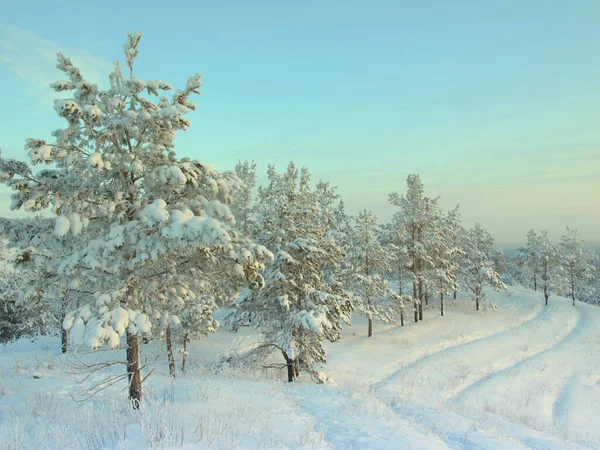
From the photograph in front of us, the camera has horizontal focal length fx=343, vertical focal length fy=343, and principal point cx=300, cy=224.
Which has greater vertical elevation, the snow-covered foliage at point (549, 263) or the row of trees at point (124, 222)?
the row of trees at point (124, 222)

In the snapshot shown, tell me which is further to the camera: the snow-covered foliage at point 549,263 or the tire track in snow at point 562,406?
the snow-covered foliage at point 549,263

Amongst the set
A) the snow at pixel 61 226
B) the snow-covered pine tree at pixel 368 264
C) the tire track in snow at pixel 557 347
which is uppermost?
the snow at pixel 61 226

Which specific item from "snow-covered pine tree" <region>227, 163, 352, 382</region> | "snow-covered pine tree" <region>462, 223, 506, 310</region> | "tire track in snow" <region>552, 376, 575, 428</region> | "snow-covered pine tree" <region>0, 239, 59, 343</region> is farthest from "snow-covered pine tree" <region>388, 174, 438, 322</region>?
"snow-covered pine tree" <region>0, 239, 59, 343</region>

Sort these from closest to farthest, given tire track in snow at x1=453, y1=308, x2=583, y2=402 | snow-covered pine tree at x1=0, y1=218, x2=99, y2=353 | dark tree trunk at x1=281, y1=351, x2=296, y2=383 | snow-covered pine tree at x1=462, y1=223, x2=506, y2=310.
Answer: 1. snow-covered pine tree at x1=0, y1=218, x2=99, y2=353
2. dark tree trunk at x1=281, y1=351, x2=296, y2=383
3. tire track in snow at x1=453, y1=308, x2=583, y2=402
4. snow-covered pine tree at x1=462, y1=223, x2=506, y2=310

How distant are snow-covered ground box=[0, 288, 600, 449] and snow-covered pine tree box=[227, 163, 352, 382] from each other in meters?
1.61

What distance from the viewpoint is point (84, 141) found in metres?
7.21

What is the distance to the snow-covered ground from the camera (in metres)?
6.06

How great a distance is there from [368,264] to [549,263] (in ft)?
118

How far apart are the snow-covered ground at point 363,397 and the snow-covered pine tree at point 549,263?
37.7 ft

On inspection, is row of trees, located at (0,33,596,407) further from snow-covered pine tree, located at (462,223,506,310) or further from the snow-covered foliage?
the snow-covered foliage

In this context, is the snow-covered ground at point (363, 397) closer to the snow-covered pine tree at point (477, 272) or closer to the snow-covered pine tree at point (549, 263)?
the snow-covered pine tree at point (477, 272)

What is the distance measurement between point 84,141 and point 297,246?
31.3 ft

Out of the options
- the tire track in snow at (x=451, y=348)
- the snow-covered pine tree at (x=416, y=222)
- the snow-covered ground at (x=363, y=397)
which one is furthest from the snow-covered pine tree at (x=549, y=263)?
the snow-covered pine tree at (x=416, y=222)

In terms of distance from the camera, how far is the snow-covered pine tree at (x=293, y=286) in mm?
15273
